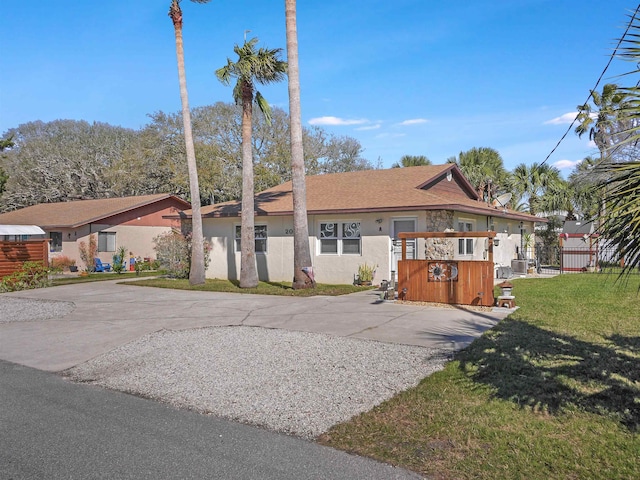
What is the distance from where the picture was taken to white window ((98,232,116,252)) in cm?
2712

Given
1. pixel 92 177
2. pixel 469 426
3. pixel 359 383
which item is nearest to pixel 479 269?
pixel 359 383

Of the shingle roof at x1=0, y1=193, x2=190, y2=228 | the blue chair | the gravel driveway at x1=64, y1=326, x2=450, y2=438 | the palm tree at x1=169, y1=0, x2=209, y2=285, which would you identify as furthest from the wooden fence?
the gravel driveway at x1=64, y1=326, x2=450, y2=438

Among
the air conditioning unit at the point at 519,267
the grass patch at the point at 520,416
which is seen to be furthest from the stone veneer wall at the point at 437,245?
the grass patch at the point at 520,416

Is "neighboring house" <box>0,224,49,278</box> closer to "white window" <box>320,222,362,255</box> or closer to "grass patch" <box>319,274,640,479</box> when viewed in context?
"white window" <box>320,222,362,255</box>

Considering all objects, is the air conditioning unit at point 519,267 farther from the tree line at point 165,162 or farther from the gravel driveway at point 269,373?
the tree line at point 165,162

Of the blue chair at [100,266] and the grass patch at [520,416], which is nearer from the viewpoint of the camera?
the grass patch at [520,416]

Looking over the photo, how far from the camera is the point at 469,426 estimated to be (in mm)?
4766

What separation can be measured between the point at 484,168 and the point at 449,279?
17103 mm

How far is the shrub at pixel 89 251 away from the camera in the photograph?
2628 cm

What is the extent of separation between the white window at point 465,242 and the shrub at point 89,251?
62.6 ft

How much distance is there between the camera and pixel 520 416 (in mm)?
4969

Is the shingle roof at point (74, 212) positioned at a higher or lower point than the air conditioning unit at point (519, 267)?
higher

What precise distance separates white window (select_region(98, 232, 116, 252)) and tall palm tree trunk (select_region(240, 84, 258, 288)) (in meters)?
13.7

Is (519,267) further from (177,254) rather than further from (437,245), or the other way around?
(177,254)
